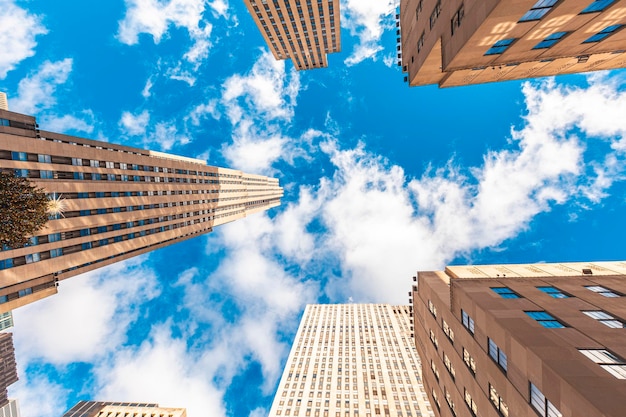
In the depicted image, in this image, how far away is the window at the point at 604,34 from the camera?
1970 centimetres

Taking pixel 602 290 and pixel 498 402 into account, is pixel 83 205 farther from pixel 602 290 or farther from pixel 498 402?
pixel 602 290

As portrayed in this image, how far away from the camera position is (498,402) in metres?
20.5

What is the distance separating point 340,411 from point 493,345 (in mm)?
66506

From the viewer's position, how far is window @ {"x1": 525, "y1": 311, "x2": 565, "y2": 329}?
19.4m

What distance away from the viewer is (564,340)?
1723cm

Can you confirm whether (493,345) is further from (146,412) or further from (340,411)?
(146,412)

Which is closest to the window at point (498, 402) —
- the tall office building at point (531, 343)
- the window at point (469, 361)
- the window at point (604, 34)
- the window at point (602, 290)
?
the tall office building at point (531, 343)

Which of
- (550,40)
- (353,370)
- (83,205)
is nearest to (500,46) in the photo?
(550,40)

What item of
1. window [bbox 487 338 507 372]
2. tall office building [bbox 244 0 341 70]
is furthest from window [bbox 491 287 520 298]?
tall office building [bbox 244 0 341 70]

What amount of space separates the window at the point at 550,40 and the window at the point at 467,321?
83.3 feet

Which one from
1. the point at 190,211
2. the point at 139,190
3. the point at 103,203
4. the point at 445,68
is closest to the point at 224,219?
the point at 190,211

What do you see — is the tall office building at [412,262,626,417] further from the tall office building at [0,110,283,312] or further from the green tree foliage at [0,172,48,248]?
the tall office building at [0,110,283,312]

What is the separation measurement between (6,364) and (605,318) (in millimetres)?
270041

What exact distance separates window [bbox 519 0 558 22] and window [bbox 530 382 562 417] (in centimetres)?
2534
